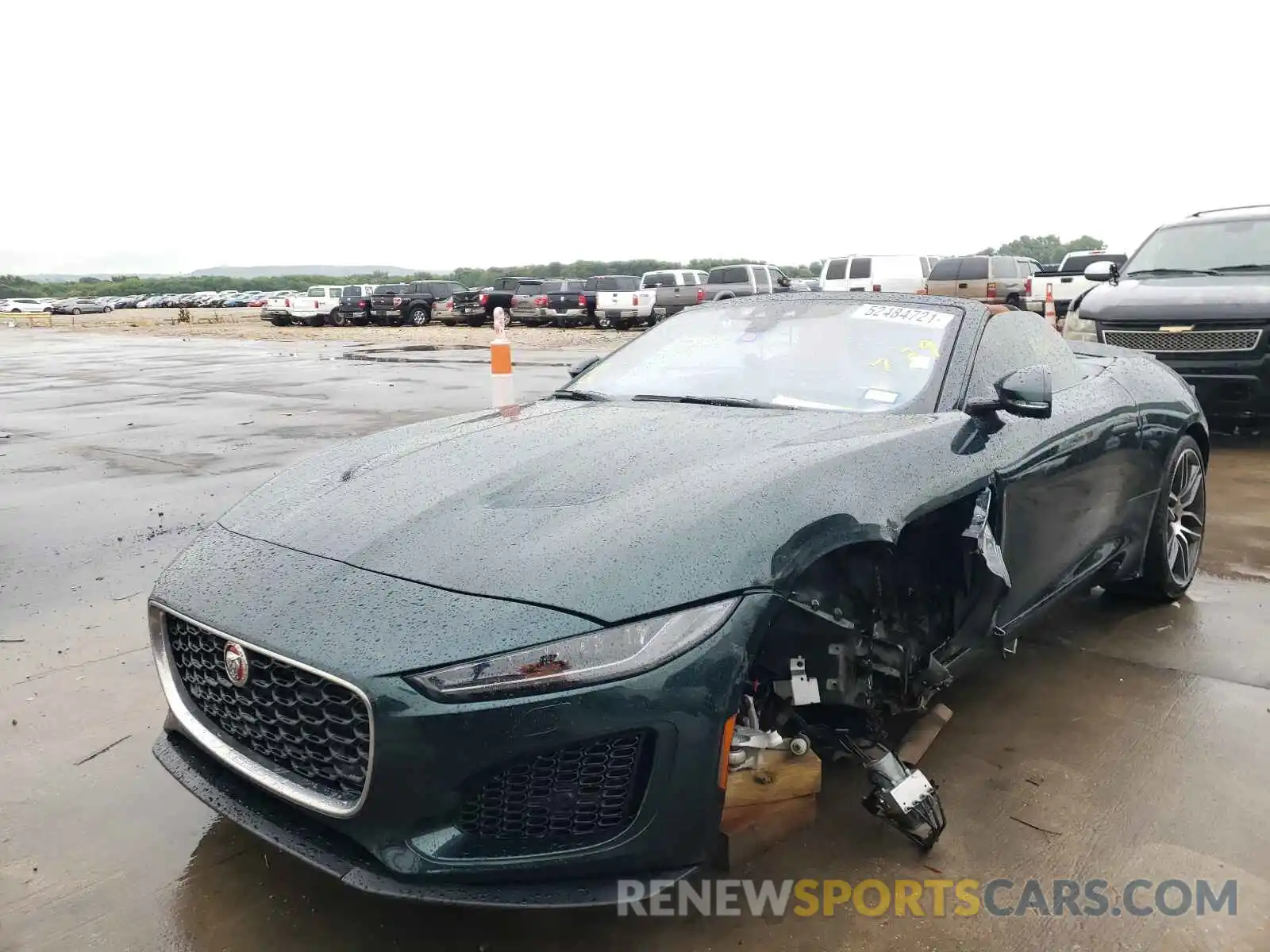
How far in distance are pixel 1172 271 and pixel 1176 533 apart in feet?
16.0

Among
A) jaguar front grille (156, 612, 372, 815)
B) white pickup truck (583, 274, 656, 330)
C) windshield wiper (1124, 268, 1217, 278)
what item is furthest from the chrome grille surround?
white pickup truck (583, 274, 656, 330)

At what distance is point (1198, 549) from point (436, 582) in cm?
385

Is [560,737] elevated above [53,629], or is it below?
above

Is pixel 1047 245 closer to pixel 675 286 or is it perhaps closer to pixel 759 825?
pixel 675 286

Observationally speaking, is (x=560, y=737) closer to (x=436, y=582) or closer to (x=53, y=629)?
(x=436, y=582)

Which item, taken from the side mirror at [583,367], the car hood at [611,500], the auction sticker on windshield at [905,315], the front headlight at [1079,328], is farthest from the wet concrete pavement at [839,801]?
the front headlight at [1079,328]

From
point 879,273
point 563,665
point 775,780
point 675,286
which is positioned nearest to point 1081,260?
point 879,273

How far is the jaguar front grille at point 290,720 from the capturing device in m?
1.97

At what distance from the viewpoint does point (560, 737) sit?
1887 mm

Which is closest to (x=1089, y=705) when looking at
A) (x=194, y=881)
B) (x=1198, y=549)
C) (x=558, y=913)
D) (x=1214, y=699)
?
(x=1214, y=699)

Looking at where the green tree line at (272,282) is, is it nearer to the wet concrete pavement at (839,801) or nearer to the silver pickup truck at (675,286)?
the silver pickup truck at (675,286)

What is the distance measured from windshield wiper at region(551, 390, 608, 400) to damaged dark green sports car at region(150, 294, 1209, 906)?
89mm

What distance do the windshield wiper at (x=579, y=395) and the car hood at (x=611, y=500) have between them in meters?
0.32

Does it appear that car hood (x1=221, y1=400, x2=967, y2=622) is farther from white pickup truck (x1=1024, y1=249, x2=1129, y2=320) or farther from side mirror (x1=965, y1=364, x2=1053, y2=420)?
white pickup truck (x1=1024, y1=249, x2=1129, y2=320)
